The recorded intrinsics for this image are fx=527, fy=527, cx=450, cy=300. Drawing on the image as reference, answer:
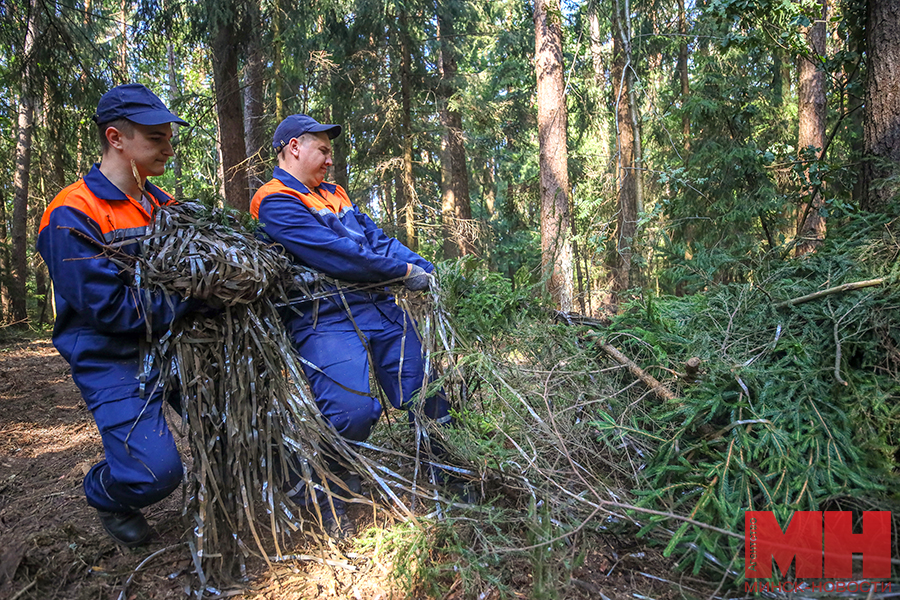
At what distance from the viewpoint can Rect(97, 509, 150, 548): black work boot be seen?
2.51m

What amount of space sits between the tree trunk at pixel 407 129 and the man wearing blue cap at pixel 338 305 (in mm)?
7501

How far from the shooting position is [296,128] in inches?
123

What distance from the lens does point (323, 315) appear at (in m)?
2.94

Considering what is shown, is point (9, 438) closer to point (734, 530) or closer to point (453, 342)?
point (453, 342)

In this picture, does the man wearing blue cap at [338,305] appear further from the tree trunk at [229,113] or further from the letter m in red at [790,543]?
the tree trunk at [229,113]

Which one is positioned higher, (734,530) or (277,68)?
(277,68)

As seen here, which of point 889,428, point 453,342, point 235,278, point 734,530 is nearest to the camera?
point 734,530

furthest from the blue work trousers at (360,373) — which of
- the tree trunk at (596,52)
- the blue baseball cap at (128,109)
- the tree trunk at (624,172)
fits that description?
the tree trunk at (596,52)

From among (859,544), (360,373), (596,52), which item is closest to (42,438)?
(360,373)

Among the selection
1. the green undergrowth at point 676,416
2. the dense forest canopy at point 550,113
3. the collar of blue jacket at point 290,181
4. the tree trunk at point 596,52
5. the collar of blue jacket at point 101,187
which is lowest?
the green undergrowth at point 676,416

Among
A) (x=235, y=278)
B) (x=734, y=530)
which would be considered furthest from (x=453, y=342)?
(x=734, y=530)

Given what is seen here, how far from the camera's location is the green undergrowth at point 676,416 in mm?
2176

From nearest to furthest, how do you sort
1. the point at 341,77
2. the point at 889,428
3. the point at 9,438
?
the point at 889,428, the point at 9,438, the point at 341,77

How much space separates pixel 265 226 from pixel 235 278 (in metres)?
0.59
